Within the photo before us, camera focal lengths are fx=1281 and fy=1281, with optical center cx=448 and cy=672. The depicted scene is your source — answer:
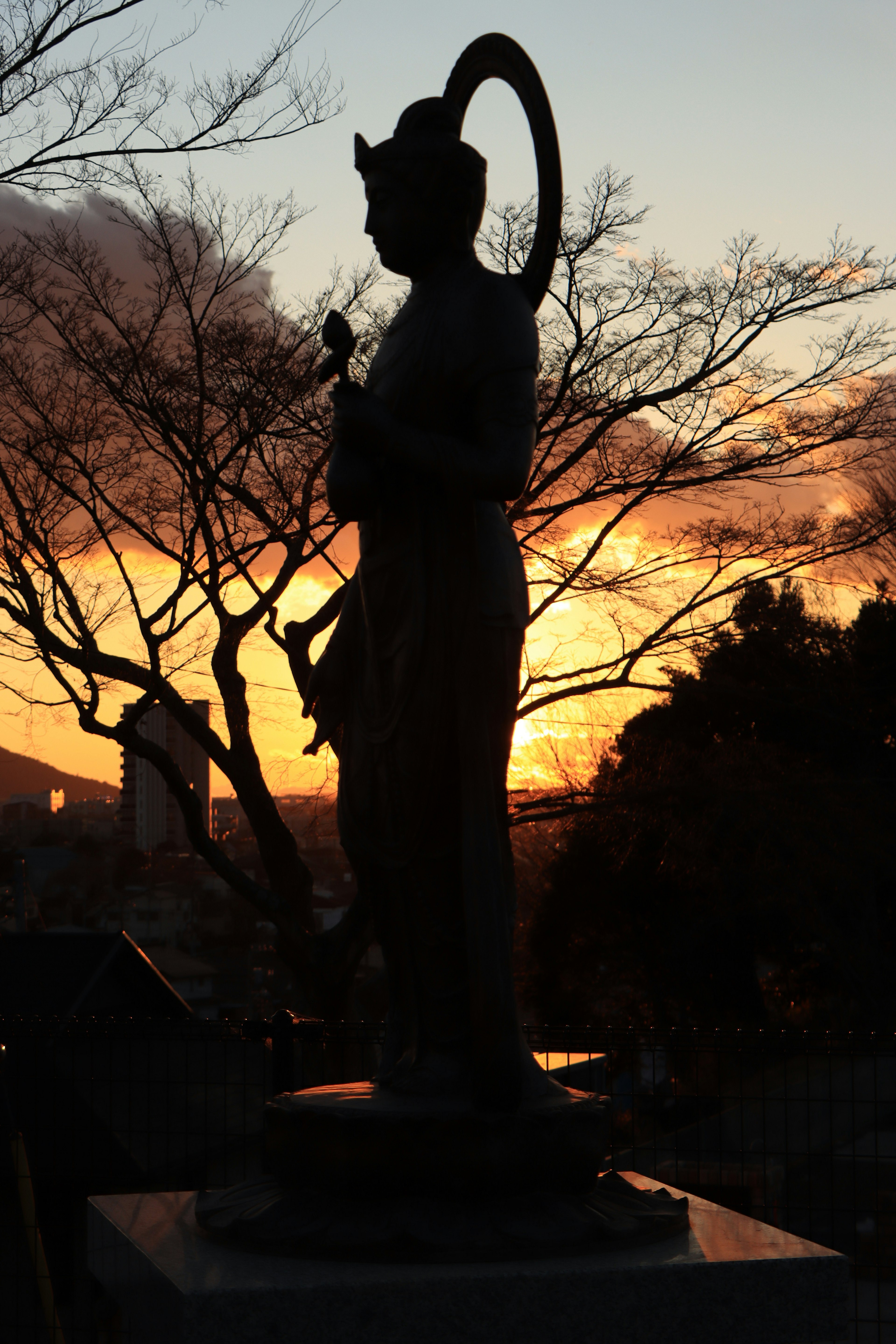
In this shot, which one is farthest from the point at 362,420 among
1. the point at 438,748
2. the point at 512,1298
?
the point at 512,1298

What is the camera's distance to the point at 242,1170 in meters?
7.90

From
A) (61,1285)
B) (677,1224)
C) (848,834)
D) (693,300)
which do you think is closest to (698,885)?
(848,834)

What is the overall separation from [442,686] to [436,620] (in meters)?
0.19

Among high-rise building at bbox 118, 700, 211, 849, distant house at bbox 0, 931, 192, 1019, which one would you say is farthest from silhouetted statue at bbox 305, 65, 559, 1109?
distant house at bbox 0, 931, 192, 1019

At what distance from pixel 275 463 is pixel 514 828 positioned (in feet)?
14.8

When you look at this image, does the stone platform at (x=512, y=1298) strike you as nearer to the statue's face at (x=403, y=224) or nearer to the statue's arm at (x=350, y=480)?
the statue's arm at (x=350, y=480)

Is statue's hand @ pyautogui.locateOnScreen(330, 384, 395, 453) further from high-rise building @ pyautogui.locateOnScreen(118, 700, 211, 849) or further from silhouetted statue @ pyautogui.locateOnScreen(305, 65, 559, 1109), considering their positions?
high-rise building @ pyautogui.locateOnScreen(118, 700, 211, 849)

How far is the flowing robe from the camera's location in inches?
135

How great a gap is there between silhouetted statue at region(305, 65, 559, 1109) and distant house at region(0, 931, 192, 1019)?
888cm

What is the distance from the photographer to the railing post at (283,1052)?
18.0 feet

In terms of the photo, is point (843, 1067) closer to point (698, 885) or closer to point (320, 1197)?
point (698, 885)

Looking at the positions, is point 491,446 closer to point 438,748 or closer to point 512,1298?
point 438,748

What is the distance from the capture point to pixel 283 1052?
557cm

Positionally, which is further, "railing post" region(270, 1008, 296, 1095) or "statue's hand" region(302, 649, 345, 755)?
"railing post" region(270, 1008, 296, 1095)
